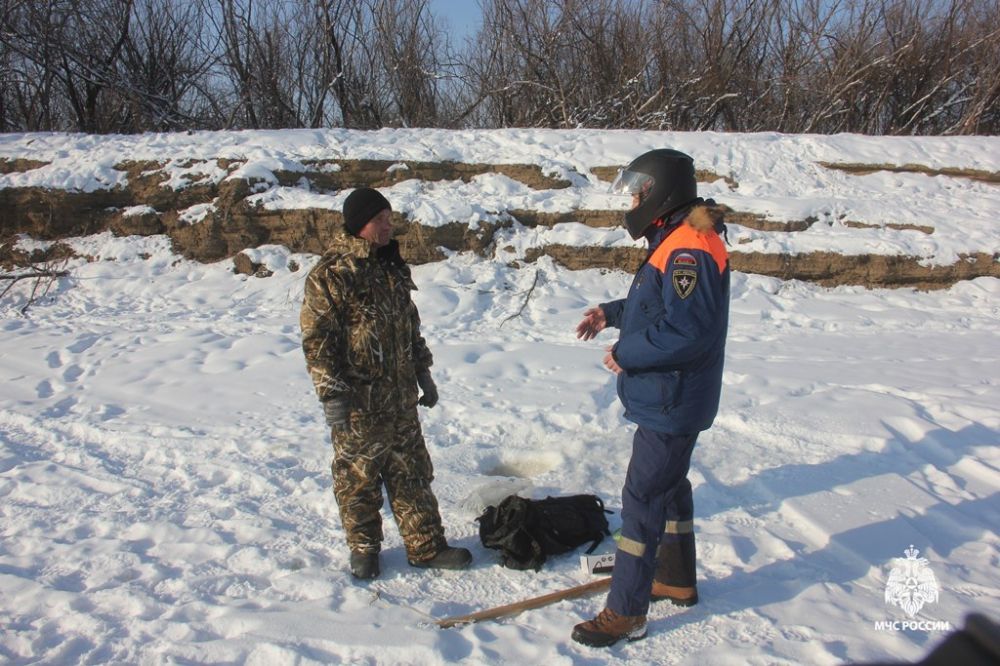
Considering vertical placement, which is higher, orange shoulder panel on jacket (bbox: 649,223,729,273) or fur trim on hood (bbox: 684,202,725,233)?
fur trim on hood (bbox: 684,202,725,233)

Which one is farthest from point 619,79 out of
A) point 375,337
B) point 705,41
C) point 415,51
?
point 375,337

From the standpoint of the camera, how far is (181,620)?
10.3ft

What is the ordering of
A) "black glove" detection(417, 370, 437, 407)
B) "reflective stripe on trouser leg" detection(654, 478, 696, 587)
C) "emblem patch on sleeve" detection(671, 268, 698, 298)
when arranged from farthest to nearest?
"black glove" detection(417, 370, 437, 407) < "reflective stripe on trouser leg" detection(654, 478, 696, 587) < "emblem patch on sleeve" detection(671, 268, 698, 298)

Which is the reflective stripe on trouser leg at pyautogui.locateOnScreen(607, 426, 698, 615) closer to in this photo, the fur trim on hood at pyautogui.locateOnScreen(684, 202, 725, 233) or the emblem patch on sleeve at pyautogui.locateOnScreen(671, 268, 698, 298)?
the emblem patch on sleeve at pyautogui.locateOnScreen(671, 268, 698, 298)

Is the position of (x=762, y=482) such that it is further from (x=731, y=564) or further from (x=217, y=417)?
(x=217, y=417)

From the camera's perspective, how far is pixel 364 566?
136 inches

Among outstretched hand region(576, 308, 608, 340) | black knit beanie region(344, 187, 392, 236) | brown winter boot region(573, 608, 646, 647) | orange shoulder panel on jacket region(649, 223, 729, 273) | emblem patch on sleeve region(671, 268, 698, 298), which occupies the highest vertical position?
black knit beanie region(344, 187, 392, 236)

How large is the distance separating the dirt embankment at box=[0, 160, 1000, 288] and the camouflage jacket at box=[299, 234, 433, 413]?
651 cm

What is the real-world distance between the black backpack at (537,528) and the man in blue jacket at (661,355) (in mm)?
659

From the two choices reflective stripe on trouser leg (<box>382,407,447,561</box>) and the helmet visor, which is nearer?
the helmet visor

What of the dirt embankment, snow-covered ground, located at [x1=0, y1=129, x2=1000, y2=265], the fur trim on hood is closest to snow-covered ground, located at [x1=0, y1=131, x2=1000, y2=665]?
the dirt embankment

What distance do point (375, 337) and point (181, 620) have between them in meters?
1.48

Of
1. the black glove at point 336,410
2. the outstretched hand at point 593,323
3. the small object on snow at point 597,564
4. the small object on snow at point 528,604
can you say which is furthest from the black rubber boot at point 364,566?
the outstretched hand at point 593,323

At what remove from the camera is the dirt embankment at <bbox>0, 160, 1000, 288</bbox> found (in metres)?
9.48
